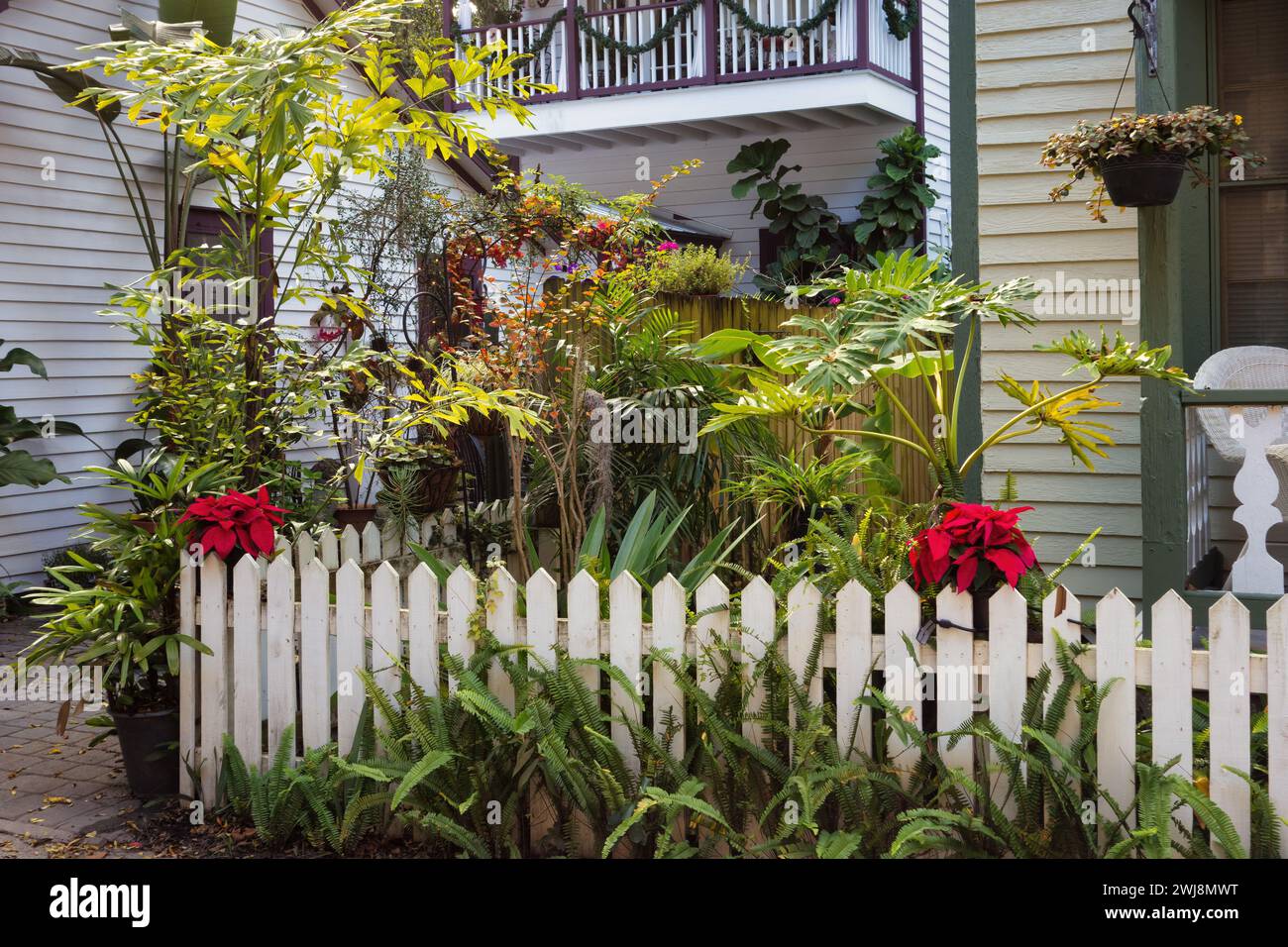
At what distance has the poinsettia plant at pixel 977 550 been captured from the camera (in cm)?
390

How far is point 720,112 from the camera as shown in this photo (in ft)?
44.5

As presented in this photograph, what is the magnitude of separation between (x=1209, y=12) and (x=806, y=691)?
408 centimetres

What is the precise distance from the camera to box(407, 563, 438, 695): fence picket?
14.6 feet

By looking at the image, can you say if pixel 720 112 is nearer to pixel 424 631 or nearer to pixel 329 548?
pixel 329 548

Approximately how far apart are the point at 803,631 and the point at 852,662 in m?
0.18

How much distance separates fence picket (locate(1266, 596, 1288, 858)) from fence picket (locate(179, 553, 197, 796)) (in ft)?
11.9

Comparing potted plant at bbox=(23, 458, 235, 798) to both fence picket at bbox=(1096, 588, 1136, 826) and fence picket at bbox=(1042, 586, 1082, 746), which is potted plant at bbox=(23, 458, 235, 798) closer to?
fence picket at bbox=(1042, 586, 1082, 746)

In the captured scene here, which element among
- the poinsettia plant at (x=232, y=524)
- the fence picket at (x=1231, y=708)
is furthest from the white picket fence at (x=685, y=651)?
the poinsettia plant at (x=232, y=524)

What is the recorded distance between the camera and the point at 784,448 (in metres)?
8.06

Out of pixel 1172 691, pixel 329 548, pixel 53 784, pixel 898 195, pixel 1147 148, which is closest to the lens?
pixel 1172 691

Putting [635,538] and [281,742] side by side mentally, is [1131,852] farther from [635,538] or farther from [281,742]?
[281,742]

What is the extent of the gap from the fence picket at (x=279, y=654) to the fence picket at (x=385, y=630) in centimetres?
37

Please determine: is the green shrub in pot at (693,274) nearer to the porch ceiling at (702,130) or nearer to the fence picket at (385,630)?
the fence picket at (385,630)

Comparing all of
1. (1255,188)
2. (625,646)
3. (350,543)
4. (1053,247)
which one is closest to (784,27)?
(1053,247)
